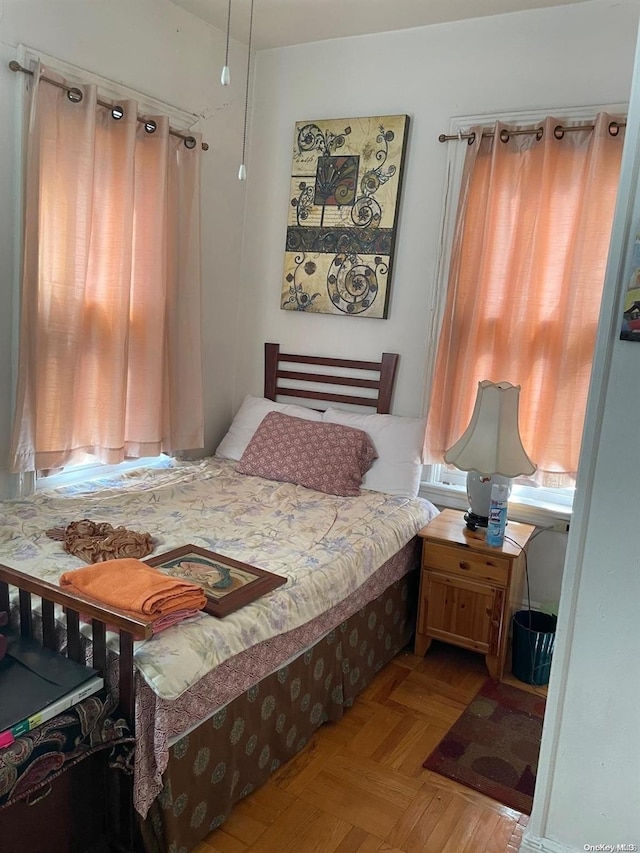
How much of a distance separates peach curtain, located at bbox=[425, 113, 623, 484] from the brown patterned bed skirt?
0.94 m

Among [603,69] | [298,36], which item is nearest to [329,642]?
[603,69]

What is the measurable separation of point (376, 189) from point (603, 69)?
1062 mm

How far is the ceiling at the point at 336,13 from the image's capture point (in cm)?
283

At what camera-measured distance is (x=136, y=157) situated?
2861 millimetres

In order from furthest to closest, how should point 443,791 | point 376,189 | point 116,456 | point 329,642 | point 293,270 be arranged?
point 293,270 < point 376,189 < point 116,456 < point 329,642 < point 443,791

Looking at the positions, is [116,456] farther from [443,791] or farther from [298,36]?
[298,36]

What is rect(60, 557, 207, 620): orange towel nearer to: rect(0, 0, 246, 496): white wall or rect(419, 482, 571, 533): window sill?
rect(0, 0, 246, 496): white wall

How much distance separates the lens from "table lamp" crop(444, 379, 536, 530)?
266 centimetres

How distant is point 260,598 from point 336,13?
2.58m

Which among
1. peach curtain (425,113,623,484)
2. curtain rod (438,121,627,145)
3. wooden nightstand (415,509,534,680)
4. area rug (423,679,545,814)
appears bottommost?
area rug (423,679,545,814)

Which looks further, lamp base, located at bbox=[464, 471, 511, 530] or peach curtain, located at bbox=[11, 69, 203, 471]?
lamp base, located at bbox=[464, 471, 511, 530]

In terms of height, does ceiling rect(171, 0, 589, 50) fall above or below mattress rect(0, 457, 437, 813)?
above

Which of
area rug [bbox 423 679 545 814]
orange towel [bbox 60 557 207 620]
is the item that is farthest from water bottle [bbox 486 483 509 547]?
orange towel [bbox 60 557 207 620]

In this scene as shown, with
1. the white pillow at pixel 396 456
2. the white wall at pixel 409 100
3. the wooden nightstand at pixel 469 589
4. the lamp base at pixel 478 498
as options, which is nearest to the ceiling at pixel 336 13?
the white wall at pixel 409 100
